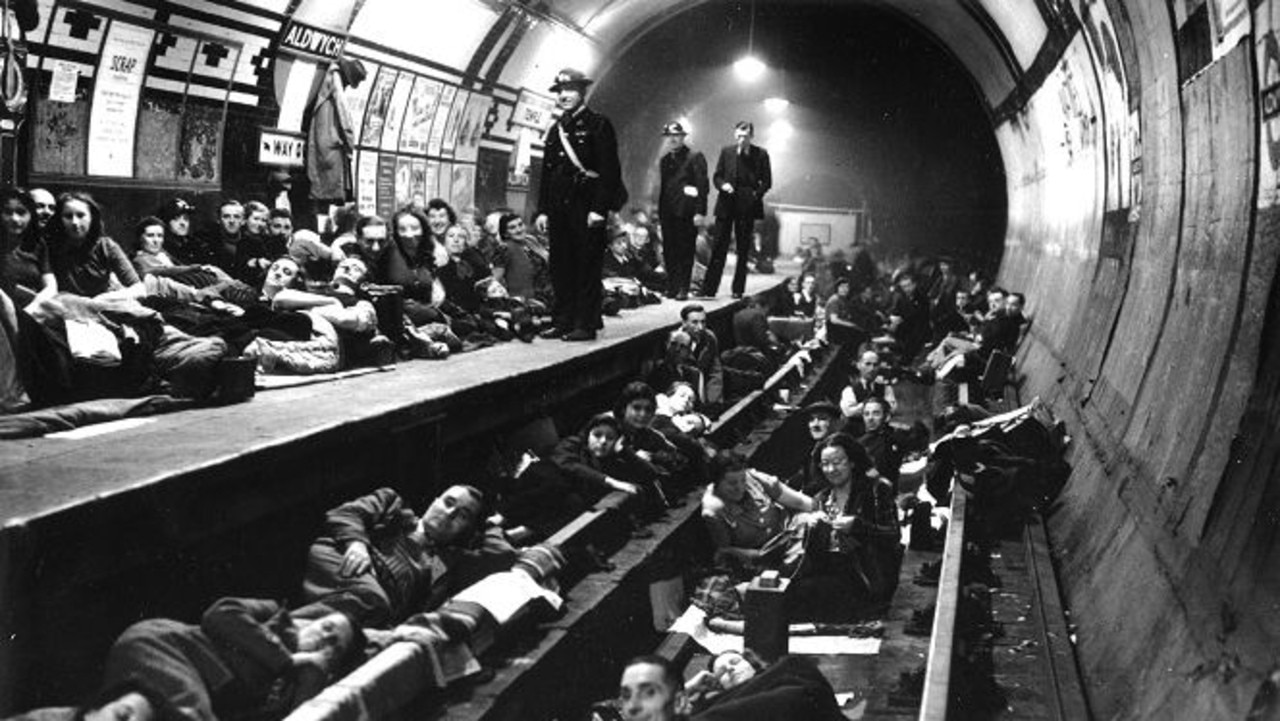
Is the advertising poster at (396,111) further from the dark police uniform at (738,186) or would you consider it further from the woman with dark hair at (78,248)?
the woman with dark hair at (78,248)

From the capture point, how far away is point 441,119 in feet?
58.3

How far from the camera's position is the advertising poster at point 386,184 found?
1619cm

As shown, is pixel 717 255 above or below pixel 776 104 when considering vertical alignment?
below

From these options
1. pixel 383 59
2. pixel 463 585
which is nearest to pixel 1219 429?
pixel 463 585

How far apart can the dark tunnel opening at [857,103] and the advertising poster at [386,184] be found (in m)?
8.63

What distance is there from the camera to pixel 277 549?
6.72m

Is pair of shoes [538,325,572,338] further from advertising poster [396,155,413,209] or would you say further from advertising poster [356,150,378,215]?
advertising poster [396,155,413,209]

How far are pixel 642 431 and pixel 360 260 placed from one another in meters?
2.24

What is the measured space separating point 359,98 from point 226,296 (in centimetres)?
671

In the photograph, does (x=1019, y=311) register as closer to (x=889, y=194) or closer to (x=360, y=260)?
(x=360, y=260)

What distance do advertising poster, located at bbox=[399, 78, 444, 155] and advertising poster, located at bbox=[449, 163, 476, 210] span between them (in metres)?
1.12

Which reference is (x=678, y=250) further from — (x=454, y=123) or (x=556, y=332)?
(x=556, y=332)

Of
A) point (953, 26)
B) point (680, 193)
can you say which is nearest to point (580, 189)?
point (680, 193)

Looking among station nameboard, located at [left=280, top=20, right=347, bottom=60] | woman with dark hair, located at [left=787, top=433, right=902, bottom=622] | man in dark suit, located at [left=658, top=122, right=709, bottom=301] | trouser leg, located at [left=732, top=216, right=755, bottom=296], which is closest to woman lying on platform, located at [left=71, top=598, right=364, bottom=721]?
woman with dark hair, located at [left=787, top=433, right=902, bottom=622]
